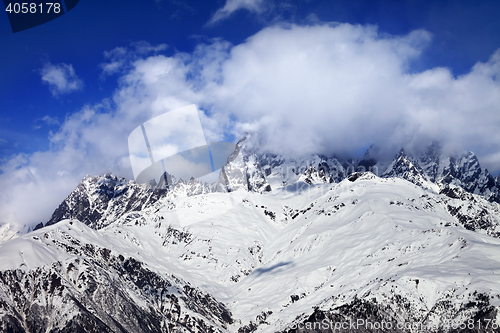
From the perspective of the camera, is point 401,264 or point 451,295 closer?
point 451,295

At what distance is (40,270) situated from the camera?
180 metres

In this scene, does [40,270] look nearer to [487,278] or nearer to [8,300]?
[8,300]

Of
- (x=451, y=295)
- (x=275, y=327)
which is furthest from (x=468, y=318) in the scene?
(x=275, y=327)

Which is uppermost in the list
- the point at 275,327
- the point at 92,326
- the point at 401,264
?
the point at 92,326

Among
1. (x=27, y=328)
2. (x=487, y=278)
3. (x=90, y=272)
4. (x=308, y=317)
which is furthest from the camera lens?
(x=90, y=272)

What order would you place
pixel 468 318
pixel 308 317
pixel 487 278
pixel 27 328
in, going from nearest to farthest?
pixel 468 318 → pixel 487 278 → pixel 27 328 → pixel 308 317

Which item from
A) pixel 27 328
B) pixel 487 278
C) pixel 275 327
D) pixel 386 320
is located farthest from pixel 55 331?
pixel 487 278

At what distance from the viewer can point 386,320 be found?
15212 cm

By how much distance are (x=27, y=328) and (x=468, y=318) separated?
554 feet

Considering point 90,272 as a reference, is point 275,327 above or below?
below

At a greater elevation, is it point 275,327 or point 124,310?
point 124,310

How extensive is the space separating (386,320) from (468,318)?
29.6 meters

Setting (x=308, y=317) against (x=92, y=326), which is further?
(x=308, y=317)

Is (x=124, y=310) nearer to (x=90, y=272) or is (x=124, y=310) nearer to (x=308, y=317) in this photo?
(x=90, y=272)
